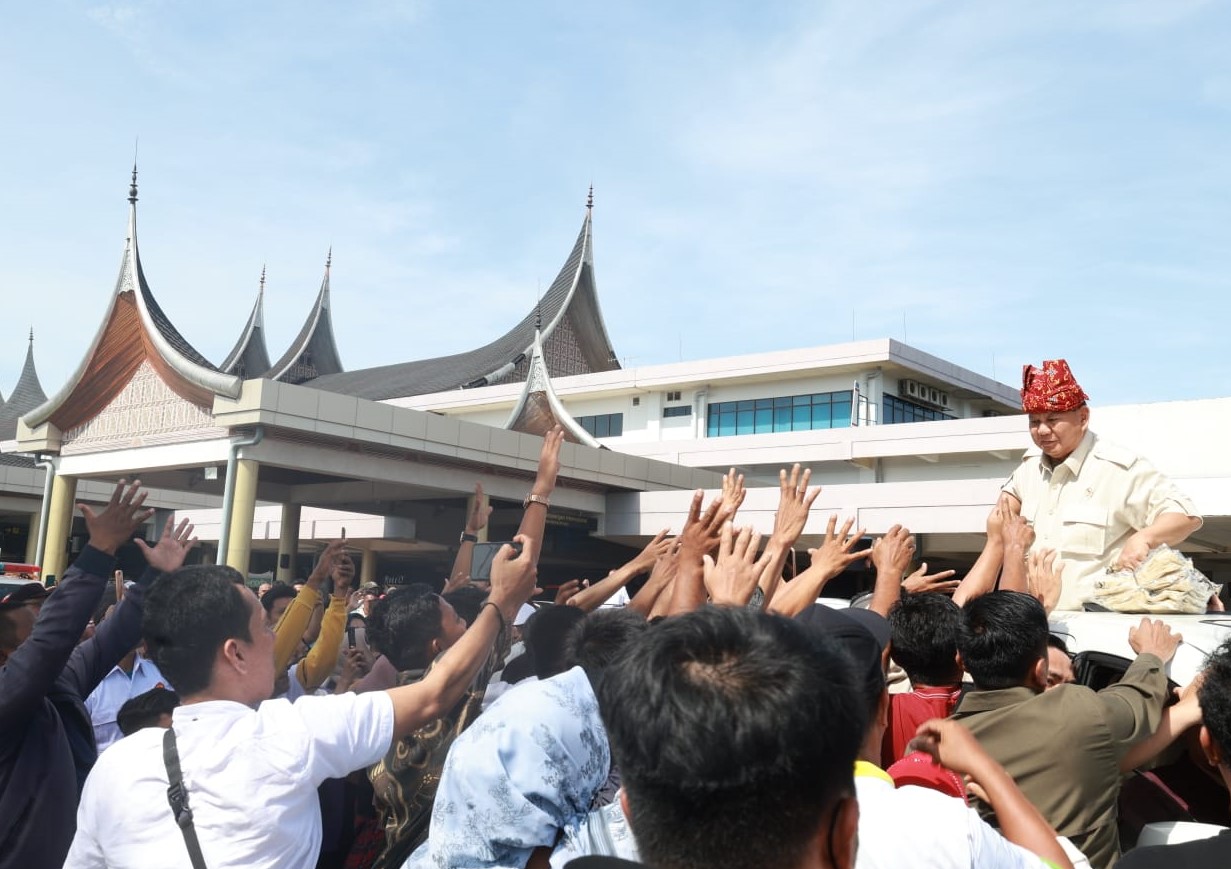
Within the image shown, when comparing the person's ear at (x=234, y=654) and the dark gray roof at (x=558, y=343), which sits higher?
the dark gray roof at (x=558, y=343)

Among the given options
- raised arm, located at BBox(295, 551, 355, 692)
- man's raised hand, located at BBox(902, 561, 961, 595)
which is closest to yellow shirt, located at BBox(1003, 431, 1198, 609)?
man's raised hand, located at BBox(902, 561, 961, 595)

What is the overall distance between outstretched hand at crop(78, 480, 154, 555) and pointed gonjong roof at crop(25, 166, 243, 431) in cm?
1499

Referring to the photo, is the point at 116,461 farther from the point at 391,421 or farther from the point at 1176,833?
the point at 1176,833

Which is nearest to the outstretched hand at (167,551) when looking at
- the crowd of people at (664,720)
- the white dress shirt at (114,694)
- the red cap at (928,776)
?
the crowd of people at (664,720)

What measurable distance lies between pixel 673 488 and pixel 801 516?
65.4 ft

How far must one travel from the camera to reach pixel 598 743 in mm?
2109

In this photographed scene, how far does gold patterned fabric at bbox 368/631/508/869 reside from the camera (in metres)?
3.01

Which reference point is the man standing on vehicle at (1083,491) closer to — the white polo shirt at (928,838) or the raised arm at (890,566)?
the raised arm at (890,566)

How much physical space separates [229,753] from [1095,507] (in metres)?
3.03

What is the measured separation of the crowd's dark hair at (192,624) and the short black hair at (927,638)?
A: 172 cm

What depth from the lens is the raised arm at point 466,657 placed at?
239 cm

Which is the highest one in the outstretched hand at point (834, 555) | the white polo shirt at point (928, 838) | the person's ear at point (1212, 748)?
the outstretched hand at point (834, 555)

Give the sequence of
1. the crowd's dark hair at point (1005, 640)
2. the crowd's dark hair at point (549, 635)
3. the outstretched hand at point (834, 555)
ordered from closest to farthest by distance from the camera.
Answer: the crowd's dark hair at point (1005, 640) < the crowd's dark hair at point (549, 635) < the outstretched hand at point (834, 555)

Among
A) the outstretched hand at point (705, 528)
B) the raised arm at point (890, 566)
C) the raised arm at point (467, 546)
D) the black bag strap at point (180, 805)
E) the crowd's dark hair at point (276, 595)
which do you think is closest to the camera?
the black bag strap at point (180, 805)
